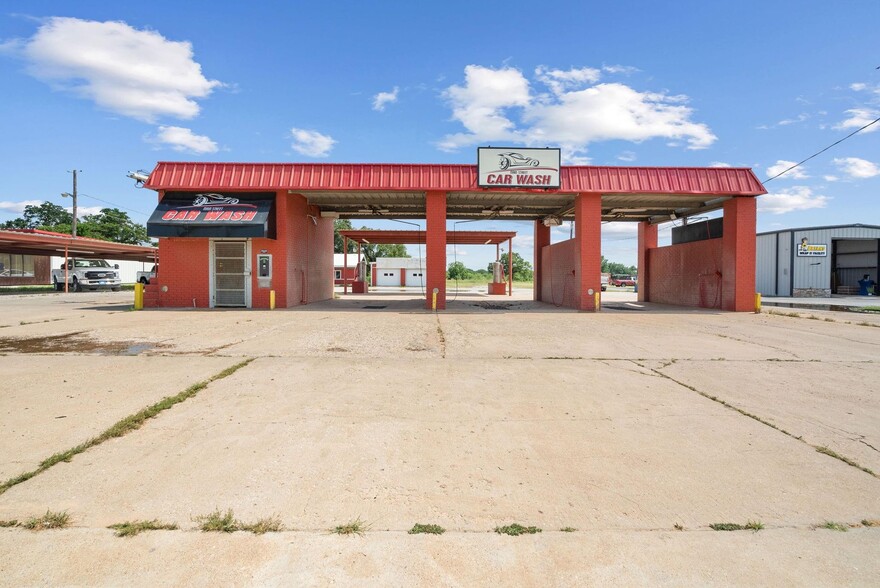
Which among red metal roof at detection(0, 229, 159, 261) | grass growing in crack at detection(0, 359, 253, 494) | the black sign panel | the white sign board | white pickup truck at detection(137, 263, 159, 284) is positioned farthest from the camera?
the white sign board

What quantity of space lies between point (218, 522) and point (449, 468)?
5.42 ft

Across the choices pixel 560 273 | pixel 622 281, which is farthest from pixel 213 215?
pixel 622 281

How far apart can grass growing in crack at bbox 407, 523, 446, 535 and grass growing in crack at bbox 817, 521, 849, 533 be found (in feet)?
7.70

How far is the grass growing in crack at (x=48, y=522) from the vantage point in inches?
109

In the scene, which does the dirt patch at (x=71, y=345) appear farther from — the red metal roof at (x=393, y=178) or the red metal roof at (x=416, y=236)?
the red metal roof at (x=416, y=236)

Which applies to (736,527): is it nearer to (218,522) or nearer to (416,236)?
(218,522)

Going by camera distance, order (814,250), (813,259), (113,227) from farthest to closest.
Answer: (113,227)
(813,259)
(814,250)

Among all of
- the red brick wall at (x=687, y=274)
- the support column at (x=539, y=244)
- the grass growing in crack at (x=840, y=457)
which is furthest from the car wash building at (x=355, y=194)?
the grass growing in crack at (x=840, y=457)

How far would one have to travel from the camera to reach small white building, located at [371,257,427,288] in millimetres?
57625

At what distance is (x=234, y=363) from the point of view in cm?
751

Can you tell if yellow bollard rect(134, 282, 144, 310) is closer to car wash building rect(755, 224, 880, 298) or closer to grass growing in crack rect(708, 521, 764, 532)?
grass growing in crack rect(708, 521, 764, 532)

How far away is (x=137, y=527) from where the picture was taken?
276cm

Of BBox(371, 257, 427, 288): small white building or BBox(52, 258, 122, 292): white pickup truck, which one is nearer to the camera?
BBox(52, 258, 122, 292): white pickup truck

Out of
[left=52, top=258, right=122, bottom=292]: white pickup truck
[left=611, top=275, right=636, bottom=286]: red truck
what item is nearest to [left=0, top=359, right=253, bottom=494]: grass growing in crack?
[left=52, top=258, right=122, bottom=292]: white pickup truck
